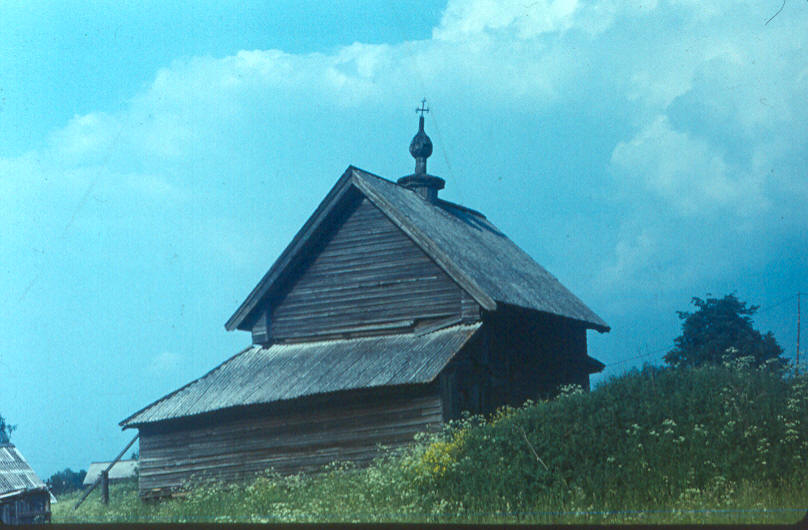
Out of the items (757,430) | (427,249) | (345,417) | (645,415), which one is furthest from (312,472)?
(757,430)

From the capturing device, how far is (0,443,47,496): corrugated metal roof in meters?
14.8

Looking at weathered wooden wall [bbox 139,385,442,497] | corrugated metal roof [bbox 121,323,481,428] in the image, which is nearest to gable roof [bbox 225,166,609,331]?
corrugated metal roof [bbox 121,323,481,428]

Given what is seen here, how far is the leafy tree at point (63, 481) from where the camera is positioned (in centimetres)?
1700

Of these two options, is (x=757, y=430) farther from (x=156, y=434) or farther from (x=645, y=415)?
(x=156, y=434)

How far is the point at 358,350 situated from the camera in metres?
22.0

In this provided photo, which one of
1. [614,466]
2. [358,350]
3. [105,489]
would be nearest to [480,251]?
[358,350]

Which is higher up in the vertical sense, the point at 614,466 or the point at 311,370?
the point at 311,370

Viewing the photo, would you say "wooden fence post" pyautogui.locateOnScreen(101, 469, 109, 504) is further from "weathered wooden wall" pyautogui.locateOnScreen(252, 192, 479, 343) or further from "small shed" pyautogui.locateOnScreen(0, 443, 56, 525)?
"weathered wooden wall" pyautogui.locateOnScreen(252, 192, 479, 343)

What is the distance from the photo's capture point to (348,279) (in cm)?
2366

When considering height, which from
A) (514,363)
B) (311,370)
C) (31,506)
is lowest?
(31,506)

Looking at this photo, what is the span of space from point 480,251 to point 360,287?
398 cm

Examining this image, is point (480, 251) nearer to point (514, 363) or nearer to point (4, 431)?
point (514, 363)

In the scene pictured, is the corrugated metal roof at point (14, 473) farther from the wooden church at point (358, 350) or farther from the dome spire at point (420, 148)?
the dome spire at point (420, 148)

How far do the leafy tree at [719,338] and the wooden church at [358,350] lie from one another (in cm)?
430
